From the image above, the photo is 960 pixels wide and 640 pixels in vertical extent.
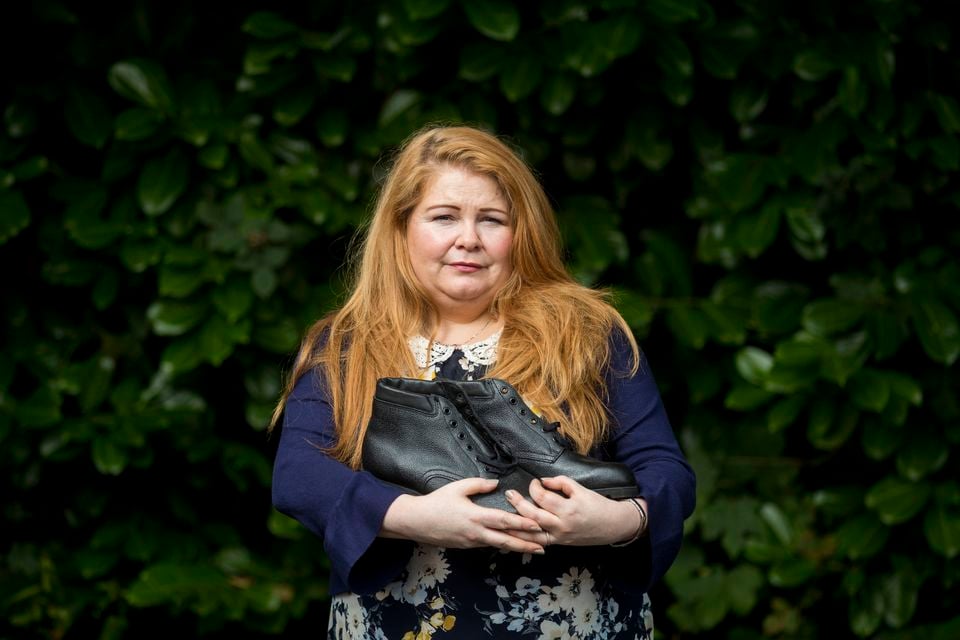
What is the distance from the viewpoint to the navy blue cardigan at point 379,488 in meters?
1.62

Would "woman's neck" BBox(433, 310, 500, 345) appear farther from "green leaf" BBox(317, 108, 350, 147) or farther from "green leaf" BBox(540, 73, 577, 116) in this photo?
"green leaf" BBox(317, 108, 350, 147)

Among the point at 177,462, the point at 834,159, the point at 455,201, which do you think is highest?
the point at 455,201

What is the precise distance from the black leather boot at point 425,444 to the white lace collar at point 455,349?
16 cm

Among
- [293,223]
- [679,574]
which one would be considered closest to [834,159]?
[679,574]

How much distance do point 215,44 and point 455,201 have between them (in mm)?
1587

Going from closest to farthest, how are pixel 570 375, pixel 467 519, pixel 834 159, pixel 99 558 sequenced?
pixel 467 519 → pixel 570 375 → pixel 834 159 → pixel 99 558

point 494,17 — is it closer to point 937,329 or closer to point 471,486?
point 937,329

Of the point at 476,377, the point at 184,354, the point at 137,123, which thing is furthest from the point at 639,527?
the point at 137,123

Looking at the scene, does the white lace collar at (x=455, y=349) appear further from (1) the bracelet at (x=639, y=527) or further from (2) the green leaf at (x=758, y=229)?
(2) the green leaf at (x=758, y=229)

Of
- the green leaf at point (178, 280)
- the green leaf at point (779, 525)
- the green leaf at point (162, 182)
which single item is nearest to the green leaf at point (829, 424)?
the green leaf at point (779, 525)

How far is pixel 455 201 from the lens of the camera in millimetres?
1822

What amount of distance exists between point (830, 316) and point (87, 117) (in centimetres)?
194

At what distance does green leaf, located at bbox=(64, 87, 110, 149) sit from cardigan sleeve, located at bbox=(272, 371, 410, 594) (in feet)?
4.63

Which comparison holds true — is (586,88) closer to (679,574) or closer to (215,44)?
(215,44)
